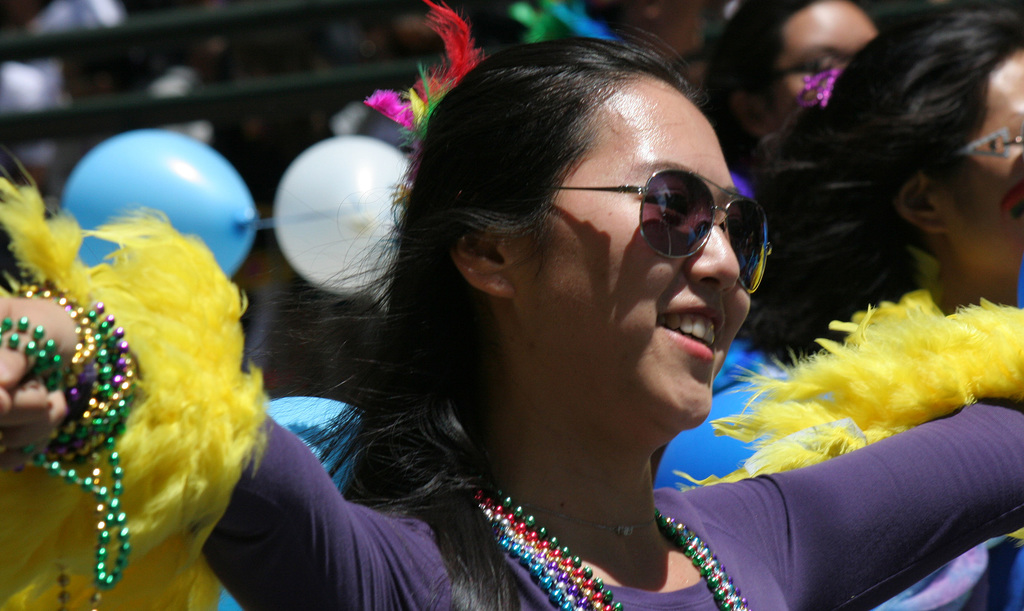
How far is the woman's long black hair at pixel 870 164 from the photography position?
6.52ft

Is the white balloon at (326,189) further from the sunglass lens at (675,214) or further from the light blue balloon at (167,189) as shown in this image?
the sunglass lens at (675,214)

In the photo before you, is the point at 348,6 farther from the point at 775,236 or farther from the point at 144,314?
the point at 144,314

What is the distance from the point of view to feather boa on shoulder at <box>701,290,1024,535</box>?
146cm

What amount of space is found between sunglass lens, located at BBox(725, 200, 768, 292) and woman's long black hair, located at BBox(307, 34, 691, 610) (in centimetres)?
19

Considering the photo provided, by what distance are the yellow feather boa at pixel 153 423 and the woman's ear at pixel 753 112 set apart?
208 cm

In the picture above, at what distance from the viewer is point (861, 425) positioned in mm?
1529

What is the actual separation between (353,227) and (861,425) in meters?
1.50

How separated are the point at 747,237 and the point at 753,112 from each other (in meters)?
1.54

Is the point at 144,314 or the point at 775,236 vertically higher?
the point at 144,314

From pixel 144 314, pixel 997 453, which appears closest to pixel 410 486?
pixel 144 314

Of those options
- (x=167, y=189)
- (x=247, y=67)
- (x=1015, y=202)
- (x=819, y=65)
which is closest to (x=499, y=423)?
(x=1015, y=202)

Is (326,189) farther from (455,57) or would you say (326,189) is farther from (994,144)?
(994,144)

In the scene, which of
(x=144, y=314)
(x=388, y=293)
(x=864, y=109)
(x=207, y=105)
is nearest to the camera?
(x=144, y=314)

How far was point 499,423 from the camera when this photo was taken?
4.17 ft
